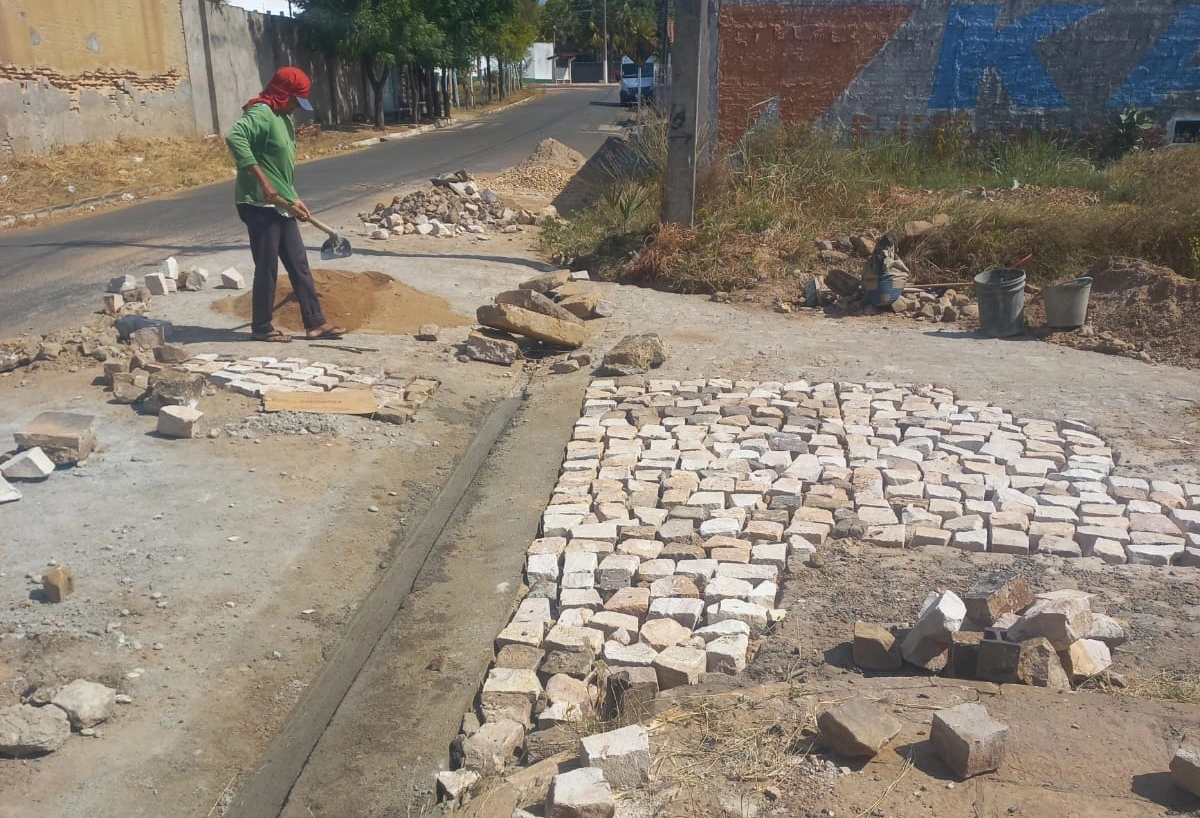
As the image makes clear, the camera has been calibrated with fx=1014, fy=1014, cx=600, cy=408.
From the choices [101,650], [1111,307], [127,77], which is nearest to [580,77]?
[127,77]

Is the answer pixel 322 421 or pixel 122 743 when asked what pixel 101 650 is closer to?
pixel 122 743

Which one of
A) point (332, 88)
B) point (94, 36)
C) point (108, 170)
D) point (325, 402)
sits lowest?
point (325, 402)

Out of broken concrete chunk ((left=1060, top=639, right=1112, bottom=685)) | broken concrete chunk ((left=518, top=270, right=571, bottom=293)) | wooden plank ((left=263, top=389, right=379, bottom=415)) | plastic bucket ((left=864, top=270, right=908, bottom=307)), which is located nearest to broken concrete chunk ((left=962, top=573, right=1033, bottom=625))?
broken concrete chunk ((left=1060, top=639, right=1112, bottom=685))

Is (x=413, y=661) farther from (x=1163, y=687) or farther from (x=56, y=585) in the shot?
(x=1163, y=687)

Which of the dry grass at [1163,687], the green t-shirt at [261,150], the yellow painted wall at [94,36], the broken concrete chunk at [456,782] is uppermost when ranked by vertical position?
the yellow painted wall at [94,36]

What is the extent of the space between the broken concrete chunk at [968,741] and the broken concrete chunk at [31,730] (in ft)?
8.84

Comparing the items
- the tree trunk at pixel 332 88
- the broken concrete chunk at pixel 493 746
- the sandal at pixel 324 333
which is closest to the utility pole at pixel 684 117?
the sandal at pixel 324 333

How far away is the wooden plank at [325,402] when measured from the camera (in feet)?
19.7

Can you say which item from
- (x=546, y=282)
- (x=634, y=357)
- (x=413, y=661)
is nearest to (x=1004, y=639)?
(x=413, y=661)

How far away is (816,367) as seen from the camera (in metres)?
7.32

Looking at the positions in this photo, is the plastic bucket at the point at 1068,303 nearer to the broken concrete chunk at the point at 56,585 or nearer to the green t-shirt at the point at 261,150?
the green t-shirt at the point at 261,150

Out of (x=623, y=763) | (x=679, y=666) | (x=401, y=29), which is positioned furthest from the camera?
(x=401, y=29)

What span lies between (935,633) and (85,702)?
2862mm

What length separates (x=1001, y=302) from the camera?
813cm
